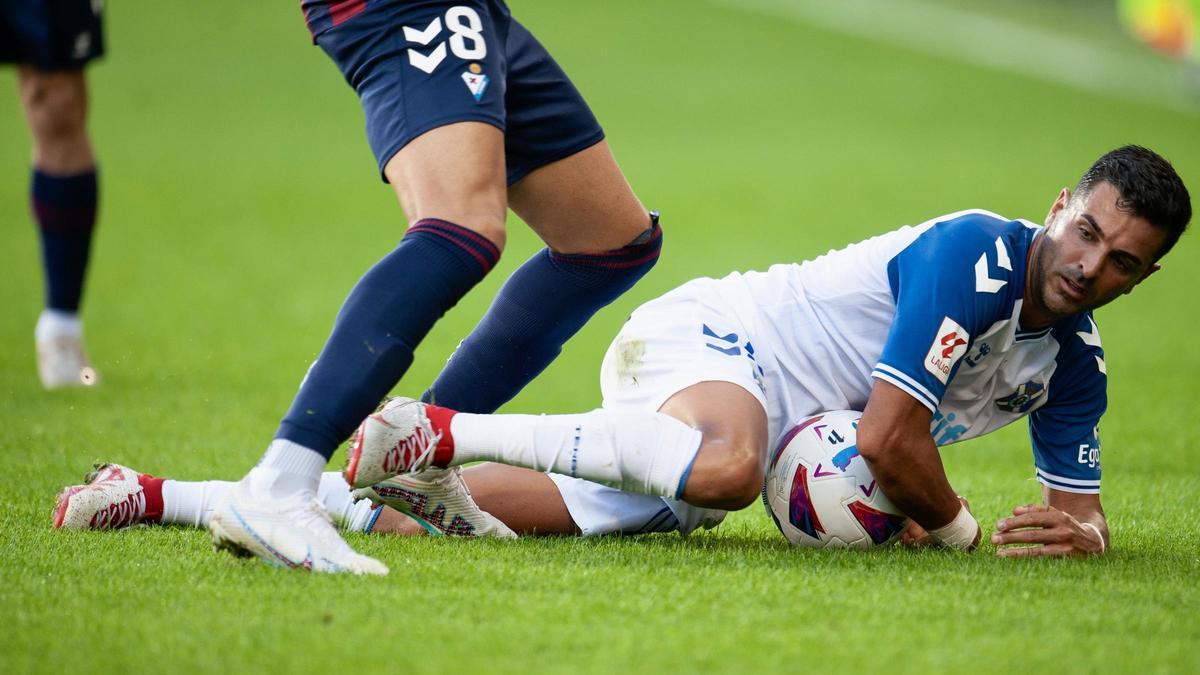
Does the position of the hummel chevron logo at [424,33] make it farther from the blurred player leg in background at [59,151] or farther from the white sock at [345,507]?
the blurred player leg in background at [59,151]

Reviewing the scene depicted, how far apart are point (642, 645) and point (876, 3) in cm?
3284

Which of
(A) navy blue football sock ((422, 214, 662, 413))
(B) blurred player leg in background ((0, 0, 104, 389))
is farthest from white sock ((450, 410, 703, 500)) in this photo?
(B) blurred player leg in background ((0, 0, 104, 389))

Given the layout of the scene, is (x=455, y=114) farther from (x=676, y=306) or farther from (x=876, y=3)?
(x=876, y=3)

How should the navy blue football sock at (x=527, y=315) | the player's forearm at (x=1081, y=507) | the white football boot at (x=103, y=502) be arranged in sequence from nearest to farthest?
the white football boot at (x=103, y=502) < the player's forearm at (x=1081, y=507) < the navy blue football sock at (x=527, y=315)

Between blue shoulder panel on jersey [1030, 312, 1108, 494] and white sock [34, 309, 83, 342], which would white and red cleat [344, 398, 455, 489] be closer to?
Result: blue shoulder panel on jersey [1030, 312, 1108, 494]

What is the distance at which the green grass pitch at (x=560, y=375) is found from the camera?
9.66ft

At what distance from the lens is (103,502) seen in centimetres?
404

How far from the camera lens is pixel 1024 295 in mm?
3920

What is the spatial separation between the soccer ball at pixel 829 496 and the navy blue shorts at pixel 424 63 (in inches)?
50.3

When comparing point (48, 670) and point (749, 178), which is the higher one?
point (48, 670)

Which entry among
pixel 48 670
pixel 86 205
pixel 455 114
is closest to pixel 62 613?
pixel 48 670

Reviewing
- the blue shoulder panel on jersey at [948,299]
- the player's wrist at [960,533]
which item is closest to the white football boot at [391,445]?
the blue shoulder panel on jersey at [948,299]

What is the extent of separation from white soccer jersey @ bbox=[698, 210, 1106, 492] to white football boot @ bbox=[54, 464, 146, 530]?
1750 millimetres

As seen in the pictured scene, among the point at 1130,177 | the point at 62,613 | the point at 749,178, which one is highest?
the point at 1130,177
